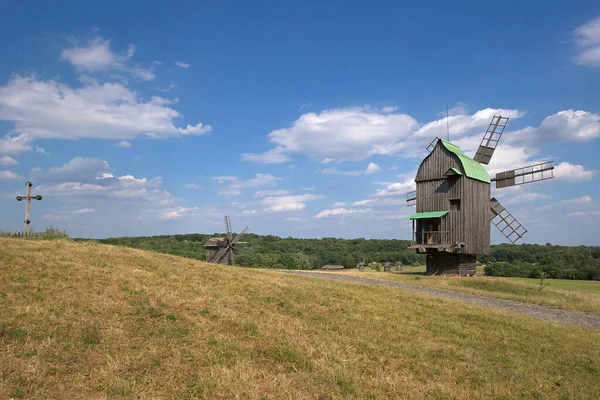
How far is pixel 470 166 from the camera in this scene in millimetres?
34906

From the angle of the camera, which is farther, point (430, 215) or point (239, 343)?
point (430, 215)

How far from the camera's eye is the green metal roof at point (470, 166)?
1341 inches

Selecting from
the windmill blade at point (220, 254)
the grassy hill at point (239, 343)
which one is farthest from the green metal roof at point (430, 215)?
the windmill blade at point (220, 254)

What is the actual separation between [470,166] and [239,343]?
1157 inches

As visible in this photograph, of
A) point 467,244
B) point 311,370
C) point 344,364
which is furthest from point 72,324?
point 467,244

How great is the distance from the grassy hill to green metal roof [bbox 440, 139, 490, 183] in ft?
61.7

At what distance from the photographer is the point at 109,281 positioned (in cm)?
1368

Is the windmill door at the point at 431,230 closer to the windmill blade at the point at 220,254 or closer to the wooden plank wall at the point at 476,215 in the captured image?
the wooden plank wall at the point at 476,215

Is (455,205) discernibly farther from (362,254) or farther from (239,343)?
(362,254)

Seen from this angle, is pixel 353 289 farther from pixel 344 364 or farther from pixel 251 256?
Result: pixel 251 256

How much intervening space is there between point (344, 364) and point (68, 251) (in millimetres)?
12795

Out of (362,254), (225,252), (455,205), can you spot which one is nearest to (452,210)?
(455,205)

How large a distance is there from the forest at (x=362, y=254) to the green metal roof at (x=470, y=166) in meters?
8.81

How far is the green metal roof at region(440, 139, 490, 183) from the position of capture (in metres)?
34.1
